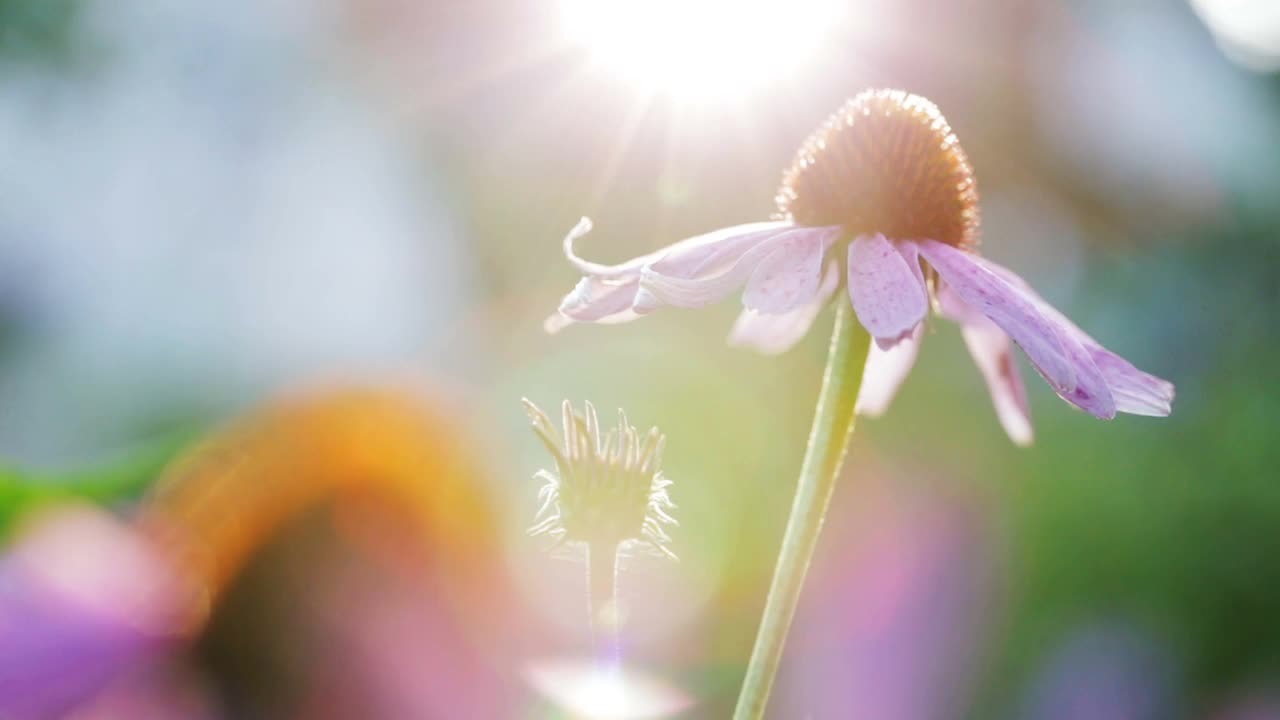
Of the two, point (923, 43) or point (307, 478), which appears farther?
point (923, 43)

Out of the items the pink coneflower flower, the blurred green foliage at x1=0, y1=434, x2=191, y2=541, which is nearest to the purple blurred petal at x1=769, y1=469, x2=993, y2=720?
the blurred green foliage at x1=0, y1=434, x2=191, y2=541

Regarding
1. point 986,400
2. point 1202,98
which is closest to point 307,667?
point 986,400

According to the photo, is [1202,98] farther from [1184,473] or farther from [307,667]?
[307,667]

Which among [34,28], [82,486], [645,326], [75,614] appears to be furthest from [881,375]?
[34,28]

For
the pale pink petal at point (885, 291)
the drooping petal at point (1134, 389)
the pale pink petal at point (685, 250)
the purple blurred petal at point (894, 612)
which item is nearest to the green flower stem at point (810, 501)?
the pale pink petal at point (885, 291)

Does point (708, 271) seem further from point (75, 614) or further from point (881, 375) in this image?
point (75, 614)

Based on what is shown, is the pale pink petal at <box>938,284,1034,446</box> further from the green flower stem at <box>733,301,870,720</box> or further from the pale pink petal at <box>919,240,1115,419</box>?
the green flower stem at <box>733,301,870,720</box>
